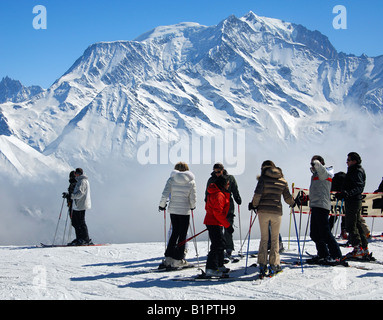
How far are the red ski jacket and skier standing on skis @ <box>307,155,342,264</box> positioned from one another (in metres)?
2.12

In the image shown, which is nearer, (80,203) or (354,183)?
(354,183)

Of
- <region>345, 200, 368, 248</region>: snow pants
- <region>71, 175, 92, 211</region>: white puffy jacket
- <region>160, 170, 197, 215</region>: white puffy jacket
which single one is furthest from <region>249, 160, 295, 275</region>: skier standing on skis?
<region>71, 175, 92, 211</region>: white puffy jacket

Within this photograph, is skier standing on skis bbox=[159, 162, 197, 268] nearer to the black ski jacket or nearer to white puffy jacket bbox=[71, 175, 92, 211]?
the black ski jacket

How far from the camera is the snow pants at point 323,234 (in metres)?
8.95

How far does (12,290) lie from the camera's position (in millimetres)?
7449

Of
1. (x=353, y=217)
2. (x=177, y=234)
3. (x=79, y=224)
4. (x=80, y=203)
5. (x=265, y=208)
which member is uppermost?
(x=265, y=208)

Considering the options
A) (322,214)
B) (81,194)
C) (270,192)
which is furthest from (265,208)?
(81,194)

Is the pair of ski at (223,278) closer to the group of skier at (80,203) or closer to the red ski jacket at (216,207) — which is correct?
the red ski jacket at (216,207)

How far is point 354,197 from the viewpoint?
9.55 metres

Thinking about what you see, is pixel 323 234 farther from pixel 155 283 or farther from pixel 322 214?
pixel 155 283

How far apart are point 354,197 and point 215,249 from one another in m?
3.58

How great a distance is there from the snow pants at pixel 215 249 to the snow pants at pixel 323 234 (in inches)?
88.1

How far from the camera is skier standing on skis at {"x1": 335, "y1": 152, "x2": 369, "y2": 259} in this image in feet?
30.7
